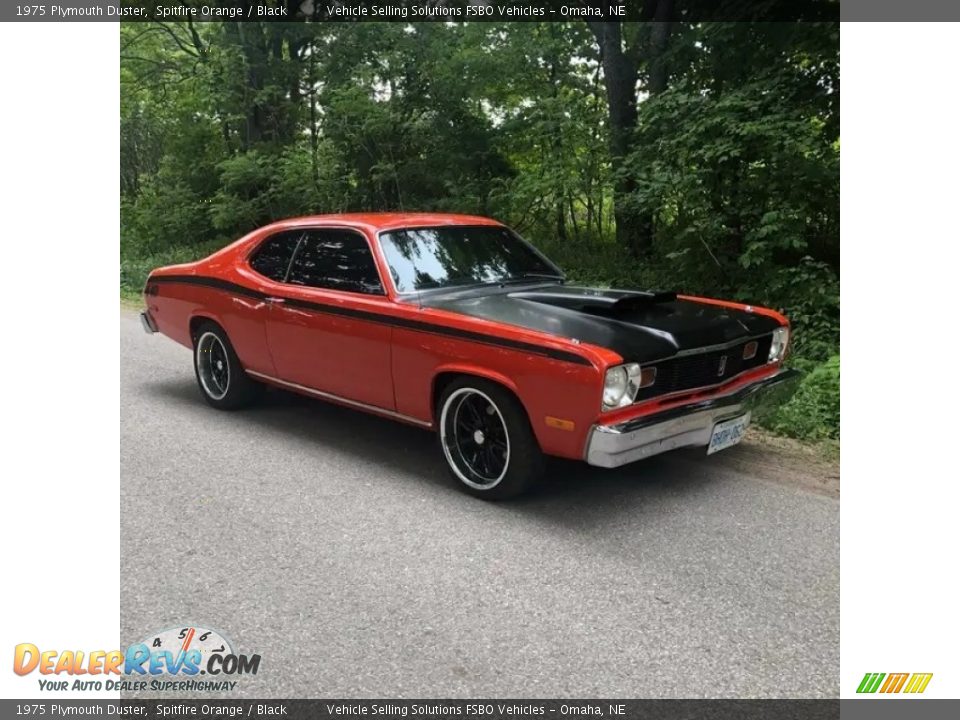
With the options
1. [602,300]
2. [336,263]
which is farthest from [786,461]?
[336,263]

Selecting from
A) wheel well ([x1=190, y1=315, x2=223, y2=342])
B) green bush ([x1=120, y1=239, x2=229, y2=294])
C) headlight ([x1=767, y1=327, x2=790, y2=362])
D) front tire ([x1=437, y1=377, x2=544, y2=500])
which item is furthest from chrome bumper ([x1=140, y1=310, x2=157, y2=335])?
green bush ([x1=120, y1=239, x2=229, y2=294])

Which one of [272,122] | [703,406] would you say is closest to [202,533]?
[703,406]

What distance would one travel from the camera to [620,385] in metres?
3.91

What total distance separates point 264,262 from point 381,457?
6.19ft

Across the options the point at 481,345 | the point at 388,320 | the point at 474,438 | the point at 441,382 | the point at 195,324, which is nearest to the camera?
the point at 481,345

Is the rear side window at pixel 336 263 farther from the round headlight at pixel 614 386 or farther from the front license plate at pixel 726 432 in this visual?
the front license plate at pixel 726 432

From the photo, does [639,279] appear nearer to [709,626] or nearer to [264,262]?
[264,262]

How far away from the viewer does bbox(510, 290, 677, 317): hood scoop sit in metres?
4.55

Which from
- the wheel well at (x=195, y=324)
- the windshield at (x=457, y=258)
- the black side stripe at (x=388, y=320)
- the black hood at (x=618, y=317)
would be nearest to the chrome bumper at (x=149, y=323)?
the black side stripe at (x=388, y=320)

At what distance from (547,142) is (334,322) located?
6.01 m

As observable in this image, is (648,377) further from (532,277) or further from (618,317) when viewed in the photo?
(532,277)

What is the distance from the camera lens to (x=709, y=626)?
3076mm

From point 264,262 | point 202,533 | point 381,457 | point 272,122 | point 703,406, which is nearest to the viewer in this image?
point 202,533

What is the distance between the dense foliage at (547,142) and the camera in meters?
7.52
